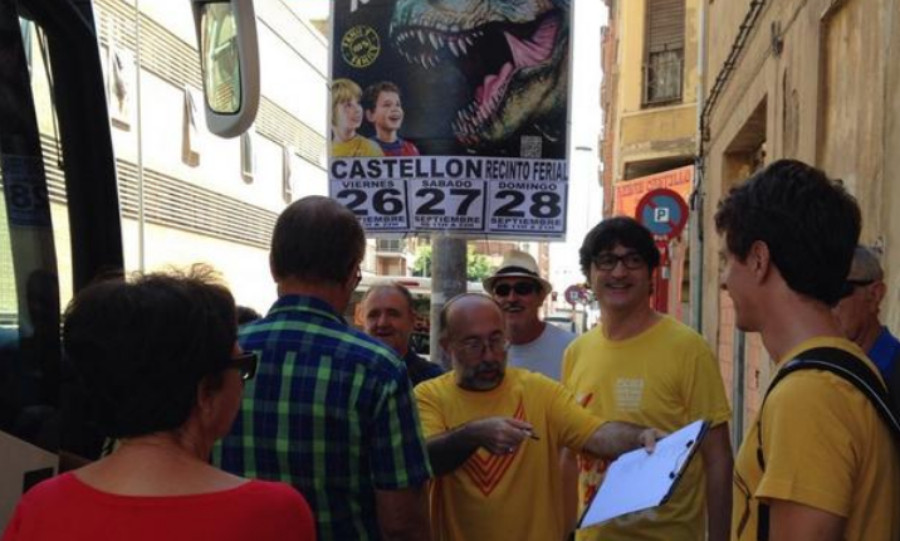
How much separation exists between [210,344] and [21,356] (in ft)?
4.35

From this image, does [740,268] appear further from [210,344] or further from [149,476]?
[149,476]

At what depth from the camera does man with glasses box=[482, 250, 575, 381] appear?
5.65 m

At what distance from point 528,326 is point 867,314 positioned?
194 centimetres

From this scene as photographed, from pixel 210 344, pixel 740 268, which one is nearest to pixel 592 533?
pixel 740 268

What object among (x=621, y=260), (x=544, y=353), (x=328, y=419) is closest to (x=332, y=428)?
(x=328, y=419)

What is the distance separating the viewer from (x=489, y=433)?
3.28 m

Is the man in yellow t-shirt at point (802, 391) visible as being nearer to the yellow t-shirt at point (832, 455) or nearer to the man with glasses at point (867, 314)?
the yellow t-shirt at point (832, 455)

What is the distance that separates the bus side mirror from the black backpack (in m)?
2.02

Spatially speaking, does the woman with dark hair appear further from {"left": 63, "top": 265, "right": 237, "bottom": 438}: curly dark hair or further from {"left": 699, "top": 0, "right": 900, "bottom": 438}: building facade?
{"left": 699, "top": 0, "right": 900, "bottom": 438}: building facade

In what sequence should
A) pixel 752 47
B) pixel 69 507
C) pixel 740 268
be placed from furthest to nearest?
pixel 752 47
pixel 740 268
pixel 69 507

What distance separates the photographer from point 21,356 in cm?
301

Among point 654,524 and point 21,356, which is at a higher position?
point 21,356

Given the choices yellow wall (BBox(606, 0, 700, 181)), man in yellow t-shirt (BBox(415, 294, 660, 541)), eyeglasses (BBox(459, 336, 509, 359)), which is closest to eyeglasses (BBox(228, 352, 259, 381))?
man in yellow t-shirt (BBox(415, 294, 660, 541))

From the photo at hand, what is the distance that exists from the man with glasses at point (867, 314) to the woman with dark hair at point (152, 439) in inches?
109
